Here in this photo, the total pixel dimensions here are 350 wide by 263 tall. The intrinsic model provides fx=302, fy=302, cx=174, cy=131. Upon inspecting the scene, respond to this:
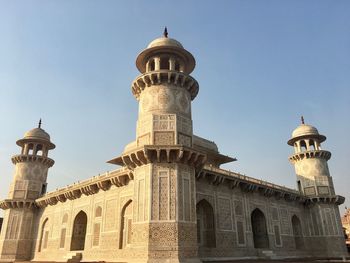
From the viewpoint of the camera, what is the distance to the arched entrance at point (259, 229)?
25578 millimetres

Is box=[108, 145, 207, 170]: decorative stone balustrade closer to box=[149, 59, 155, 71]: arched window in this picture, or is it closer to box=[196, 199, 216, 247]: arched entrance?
box=[196, 199, 216, 247]: arched entrance

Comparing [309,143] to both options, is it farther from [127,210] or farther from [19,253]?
[19,253]

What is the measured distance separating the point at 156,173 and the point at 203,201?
275 inches

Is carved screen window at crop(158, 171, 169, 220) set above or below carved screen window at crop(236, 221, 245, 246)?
above

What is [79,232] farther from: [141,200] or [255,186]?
[255,186]

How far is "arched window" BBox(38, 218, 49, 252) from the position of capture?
29031mm

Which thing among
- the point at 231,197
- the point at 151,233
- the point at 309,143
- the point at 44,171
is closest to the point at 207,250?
Answer: the point at 231,197

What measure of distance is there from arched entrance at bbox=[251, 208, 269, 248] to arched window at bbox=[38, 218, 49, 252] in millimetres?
19428

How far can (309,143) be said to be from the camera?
32062 mm

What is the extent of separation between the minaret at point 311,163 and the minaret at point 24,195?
26.7 metres

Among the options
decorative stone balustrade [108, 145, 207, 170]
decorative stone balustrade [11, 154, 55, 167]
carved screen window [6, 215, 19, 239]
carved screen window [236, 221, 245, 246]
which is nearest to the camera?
decorative stone balustrade [108, 145, 207, 170]

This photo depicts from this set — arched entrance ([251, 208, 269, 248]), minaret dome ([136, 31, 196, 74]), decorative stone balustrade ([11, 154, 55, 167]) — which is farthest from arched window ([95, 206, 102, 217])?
arched entrance ([251, 208, 269, 248])

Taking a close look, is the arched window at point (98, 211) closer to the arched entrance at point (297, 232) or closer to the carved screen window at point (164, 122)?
the carved screen window at point (164, 122)

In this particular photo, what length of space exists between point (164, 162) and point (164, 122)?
2.39 meters
